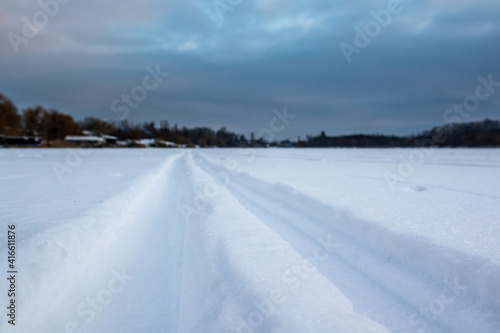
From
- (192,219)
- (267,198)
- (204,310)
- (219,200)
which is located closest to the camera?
(204,310)

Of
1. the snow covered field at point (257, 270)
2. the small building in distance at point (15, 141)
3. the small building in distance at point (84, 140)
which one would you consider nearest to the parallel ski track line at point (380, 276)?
the snow covered field at point (257, 270)

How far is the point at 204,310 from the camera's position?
7.42 feet

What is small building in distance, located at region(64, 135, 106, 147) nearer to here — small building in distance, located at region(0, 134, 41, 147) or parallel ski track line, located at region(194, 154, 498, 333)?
small building in distance, located at region(0, 134, 41, 147)

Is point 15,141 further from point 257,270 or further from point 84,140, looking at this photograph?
point 257,270

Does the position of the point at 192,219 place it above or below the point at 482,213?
below

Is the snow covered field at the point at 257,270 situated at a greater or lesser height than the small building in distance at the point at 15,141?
lesser

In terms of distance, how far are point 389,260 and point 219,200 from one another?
11.6ft

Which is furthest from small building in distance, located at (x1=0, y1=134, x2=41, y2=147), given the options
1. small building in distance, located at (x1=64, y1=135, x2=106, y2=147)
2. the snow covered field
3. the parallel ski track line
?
the parallel ski track line

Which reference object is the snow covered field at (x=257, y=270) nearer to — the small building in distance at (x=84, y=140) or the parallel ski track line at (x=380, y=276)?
the parallel ski track line at (x=380, y=276)

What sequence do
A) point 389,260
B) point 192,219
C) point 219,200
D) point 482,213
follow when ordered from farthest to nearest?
1. point 219,200
2. point 192,219
3. point 482,213
4. point 389,260

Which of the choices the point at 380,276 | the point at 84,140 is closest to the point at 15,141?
the point at 84,140

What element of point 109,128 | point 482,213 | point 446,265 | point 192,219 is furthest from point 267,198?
point 109,128

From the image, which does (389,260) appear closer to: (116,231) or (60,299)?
(60,299)

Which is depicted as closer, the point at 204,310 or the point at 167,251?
the point at 204,310
